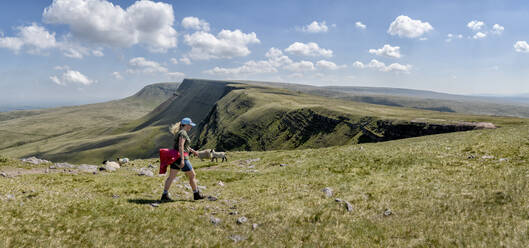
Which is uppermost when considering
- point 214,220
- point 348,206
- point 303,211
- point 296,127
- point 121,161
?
point 348,206

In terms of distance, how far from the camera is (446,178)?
581 inches

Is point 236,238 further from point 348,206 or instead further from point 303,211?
point 348,206

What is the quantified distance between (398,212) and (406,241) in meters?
2.83

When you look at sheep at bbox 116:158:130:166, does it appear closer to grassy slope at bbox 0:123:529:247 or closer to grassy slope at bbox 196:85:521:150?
grassy slope at bbox 0:123:529:247

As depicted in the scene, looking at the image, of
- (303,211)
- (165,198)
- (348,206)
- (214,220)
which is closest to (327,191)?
(348,206)

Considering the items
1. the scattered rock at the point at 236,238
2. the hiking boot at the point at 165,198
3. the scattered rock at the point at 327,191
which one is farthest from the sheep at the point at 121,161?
the scattered rock at the point at 236,238

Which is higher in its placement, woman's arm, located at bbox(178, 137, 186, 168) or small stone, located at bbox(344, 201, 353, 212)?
woman's arm, located at bbox(178, 137, 186, 168)

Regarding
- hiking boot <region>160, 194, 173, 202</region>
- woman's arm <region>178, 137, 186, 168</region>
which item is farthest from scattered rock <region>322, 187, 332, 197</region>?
hiking boot <region>160, 194, 173, 202</region>

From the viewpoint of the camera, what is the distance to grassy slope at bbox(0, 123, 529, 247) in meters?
8.92

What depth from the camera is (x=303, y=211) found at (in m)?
12.1

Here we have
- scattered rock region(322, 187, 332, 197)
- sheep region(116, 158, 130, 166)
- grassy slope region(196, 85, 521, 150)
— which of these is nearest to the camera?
scattered rock region(322, 187, 332, 197)

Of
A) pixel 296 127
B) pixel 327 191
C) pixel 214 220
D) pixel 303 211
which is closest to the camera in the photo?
pixel 214 220

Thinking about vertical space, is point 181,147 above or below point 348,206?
above

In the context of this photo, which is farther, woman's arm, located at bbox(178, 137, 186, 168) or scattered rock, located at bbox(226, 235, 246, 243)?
woman's arm, located at bbox(178, 137, 186, 168)
